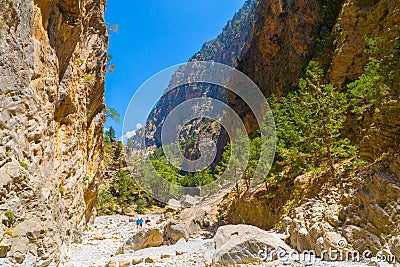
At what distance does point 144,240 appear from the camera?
1344cm

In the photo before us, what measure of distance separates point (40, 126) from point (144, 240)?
314 inches

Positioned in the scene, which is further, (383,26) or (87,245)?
(383,26)

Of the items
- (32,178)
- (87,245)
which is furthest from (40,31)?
(87,245)

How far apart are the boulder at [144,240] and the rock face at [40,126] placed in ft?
9.52

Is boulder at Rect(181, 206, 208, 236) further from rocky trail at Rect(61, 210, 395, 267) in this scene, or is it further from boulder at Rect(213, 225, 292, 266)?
boulder at Rect(213, 225, 292, 266)

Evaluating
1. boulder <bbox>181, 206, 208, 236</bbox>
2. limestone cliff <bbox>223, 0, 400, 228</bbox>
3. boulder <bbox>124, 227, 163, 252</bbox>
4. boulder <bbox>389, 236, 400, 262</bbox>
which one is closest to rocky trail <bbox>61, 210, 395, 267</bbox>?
boulder <bbox>124, 227, 163, 252</bbox>

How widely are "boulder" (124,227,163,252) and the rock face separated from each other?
290 centimetres

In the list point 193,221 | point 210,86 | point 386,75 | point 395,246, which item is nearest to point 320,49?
point 386,75

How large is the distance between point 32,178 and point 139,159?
40941 mm

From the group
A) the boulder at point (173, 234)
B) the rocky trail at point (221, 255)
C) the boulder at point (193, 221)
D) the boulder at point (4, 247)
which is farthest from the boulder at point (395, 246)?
the boulder at point (193, 221)

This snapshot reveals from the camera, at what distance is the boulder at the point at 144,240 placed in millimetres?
12602

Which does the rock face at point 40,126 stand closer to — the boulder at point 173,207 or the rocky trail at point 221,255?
the rocky trail at point 221,255

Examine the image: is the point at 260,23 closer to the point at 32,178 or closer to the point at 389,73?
the point at 389,73

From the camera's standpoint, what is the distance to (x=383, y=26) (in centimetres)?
1666
